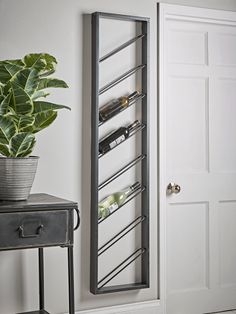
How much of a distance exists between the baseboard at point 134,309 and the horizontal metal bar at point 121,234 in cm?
36

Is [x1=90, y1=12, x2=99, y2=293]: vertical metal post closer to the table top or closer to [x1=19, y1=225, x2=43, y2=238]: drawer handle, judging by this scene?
the table top

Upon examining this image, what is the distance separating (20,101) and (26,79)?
4.3 inches

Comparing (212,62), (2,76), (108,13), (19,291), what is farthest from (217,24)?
(19,291)

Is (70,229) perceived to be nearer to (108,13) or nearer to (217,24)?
(108,13)

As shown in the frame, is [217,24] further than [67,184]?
Yes

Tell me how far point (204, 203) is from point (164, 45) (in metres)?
1.12

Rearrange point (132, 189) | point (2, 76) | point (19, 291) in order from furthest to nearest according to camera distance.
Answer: point (132, 189) → point (19, 291) → point (2, 76)

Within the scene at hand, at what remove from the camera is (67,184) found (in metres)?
3.25

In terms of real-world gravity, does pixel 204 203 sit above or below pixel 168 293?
above

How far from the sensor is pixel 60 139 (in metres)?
3.24

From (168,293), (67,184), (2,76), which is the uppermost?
(2,76)

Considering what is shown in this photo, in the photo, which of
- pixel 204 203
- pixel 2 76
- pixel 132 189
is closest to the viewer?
pixel 2 76

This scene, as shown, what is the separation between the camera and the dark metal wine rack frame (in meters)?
3.25

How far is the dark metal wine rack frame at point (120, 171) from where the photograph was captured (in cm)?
325
